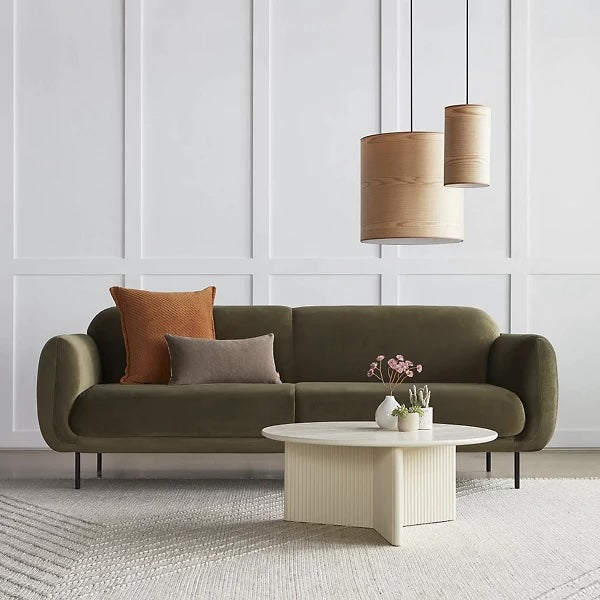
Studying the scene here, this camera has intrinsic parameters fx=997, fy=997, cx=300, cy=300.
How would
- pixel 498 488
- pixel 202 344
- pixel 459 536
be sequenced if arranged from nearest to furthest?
1. pixel 459 536
2. pixel 498 488
3. pixel 202 344

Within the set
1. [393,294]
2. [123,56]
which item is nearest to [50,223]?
[123,56]

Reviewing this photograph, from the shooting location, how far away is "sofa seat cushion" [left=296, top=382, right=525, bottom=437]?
4.25 metres

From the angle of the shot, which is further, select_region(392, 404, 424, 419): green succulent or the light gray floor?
the light gray floor

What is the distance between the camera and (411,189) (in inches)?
161

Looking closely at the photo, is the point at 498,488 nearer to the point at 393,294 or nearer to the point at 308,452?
the point at 308,452

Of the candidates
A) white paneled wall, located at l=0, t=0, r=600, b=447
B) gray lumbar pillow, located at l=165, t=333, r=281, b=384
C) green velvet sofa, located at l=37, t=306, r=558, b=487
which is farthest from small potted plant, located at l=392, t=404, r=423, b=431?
white paneled wall, located at l=0, t=0, r=600, b=447

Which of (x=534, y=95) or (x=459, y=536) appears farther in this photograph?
(x=534, y=95)

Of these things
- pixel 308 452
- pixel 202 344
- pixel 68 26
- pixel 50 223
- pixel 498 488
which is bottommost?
pixel 498 488

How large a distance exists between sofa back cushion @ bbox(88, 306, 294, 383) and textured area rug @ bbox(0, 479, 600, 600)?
866 millimetres

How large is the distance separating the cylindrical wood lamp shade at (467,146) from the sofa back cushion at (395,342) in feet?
4.46

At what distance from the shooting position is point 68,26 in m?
5.90

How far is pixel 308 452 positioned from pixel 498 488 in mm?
1163

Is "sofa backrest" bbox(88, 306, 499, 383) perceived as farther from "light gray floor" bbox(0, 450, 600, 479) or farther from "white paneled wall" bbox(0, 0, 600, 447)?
"white paneled wall" bbox(0, 0, 600, 447)

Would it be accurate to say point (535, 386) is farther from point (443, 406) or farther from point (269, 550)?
point (269, 550)
